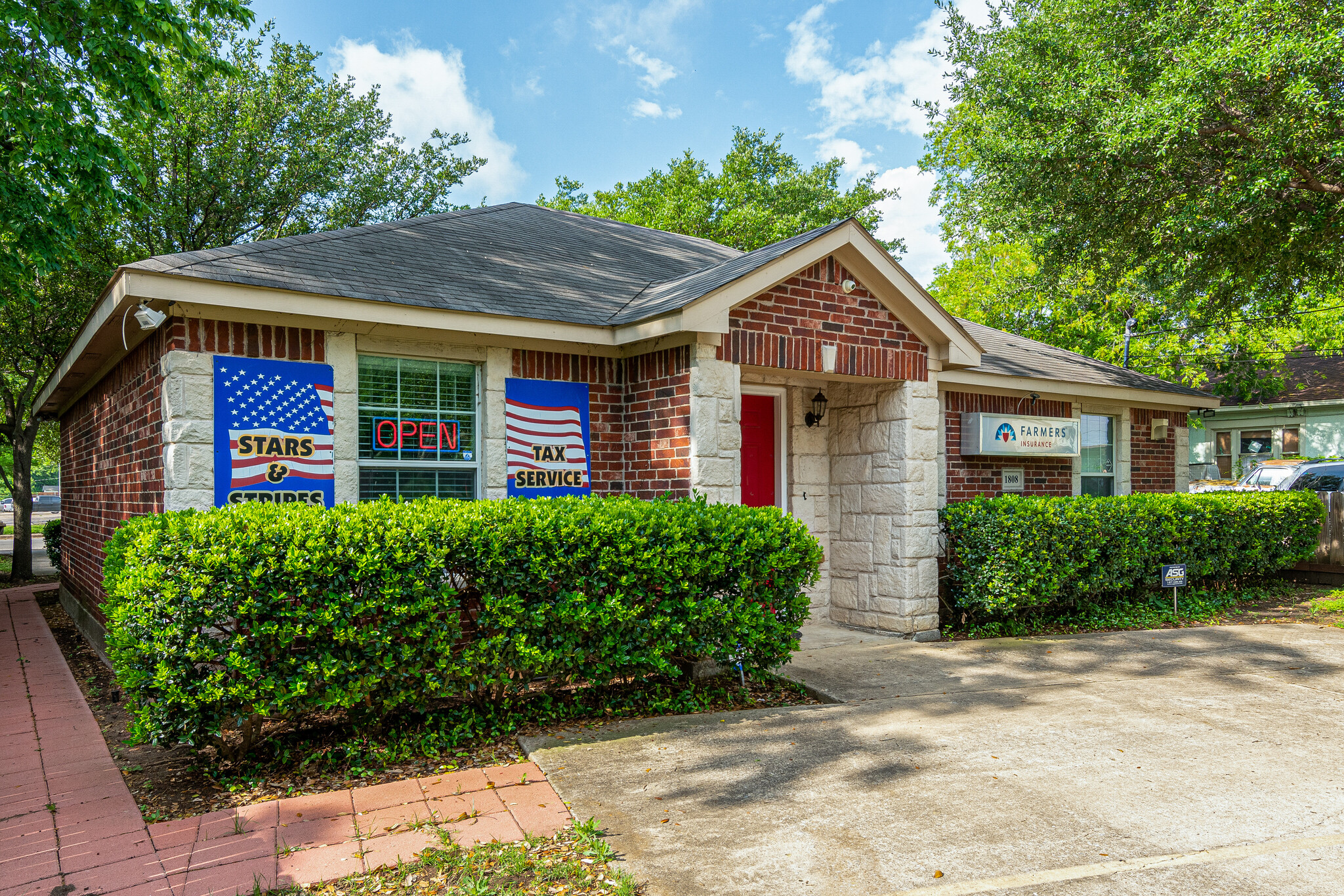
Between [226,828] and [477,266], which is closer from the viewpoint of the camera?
[226,828]

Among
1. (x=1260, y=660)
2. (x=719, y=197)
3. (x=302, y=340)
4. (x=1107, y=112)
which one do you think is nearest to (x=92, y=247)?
(x=302, y=340)

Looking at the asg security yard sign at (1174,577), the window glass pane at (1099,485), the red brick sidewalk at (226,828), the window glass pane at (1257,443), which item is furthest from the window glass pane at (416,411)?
the window glass pane at (1257,443)

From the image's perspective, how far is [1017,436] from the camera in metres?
9.48

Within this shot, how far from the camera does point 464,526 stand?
4.57m

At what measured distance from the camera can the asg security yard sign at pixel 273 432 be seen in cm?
545

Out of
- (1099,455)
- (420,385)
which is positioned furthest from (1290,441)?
(420,385)

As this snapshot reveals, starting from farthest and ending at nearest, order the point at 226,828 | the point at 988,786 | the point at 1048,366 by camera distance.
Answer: the point at 1048,366 → the point at 988,786 → the point at 226,828

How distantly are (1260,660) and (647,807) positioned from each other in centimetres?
598

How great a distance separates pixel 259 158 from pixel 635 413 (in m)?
13.7

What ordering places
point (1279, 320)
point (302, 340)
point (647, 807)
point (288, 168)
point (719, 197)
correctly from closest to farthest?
point (647, 807) → point (302, 340) → point (1279, 320) → point (288, 168) → point (719, 197)

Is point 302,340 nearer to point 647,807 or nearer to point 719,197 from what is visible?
point 647,807

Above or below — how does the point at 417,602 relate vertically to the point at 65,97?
below

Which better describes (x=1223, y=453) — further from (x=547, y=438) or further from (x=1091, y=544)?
(x=547, y=438)

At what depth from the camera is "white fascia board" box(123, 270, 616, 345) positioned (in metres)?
5.08
